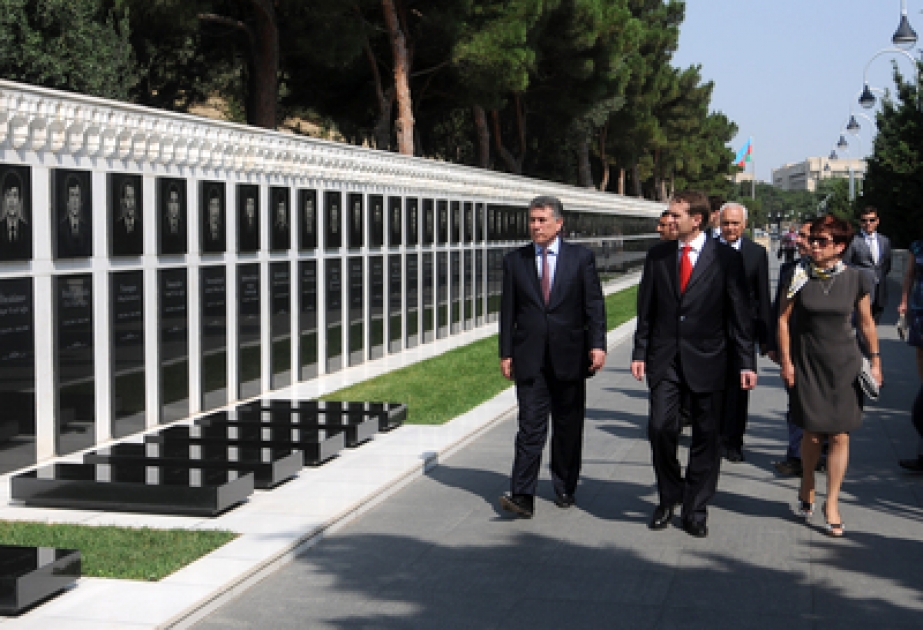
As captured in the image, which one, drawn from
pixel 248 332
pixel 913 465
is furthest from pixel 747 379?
pixel 248 332

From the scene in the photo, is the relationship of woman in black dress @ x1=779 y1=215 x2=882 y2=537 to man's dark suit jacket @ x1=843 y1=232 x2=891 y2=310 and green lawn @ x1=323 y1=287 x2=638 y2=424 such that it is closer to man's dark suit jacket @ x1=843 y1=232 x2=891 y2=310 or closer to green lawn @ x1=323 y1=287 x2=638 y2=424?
green lawn @ x1=323 y1=287 x2=638 y2=424

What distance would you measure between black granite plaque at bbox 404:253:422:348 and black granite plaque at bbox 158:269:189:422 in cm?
751

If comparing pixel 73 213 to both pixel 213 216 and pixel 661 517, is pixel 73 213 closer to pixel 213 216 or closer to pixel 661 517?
pixel 213 216

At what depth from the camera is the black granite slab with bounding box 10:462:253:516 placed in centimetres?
731

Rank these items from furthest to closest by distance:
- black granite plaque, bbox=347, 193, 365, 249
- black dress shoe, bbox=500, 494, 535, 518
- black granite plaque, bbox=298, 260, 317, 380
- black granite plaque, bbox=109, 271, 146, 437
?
1. black granite plaque, bbox=347, 193, 365, 249
2. black granite plaque, bbox=298, 260, 317, 380
3. black granite plaque, bbox=109, 271, 146, 437
4. black dress shoe, bbox=500, 494, 535, 518

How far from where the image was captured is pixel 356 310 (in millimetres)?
16656

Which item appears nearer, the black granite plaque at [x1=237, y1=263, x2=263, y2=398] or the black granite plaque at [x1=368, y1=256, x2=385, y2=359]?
the black granite plaque at [x1=237, y1=263, x2=263, y2=398]

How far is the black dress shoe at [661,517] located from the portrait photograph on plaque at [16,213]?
183 inches

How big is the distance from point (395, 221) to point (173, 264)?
7.24 m

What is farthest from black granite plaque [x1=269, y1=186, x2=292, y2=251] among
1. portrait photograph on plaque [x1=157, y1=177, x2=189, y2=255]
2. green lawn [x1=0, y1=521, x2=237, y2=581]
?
green lawn [x1=0, y1=521, x2=237, y2=581]

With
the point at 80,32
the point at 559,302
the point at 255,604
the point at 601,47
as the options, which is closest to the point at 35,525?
the point at 255,604

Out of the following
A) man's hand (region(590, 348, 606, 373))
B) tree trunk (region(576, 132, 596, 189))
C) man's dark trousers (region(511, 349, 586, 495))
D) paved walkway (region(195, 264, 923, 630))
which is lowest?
paved walkway (region(195, 264, 923, 630))

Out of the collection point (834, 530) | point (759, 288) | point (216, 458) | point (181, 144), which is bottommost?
point (834, 530)

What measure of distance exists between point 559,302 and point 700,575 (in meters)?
2.01
